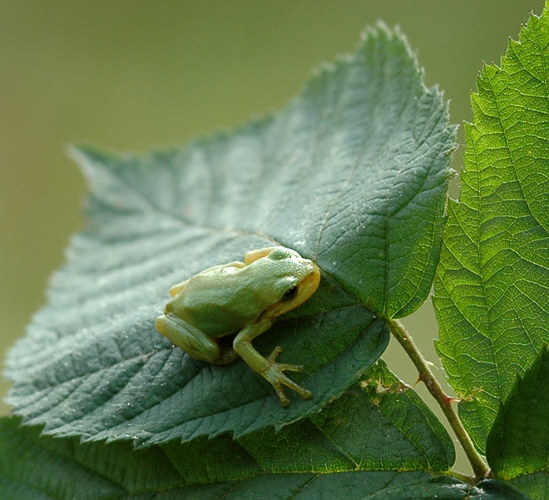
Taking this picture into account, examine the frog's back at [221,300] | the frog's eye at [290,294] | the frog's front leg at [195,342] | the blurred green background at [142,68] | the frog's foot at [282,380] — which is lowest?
the frog's foot at [282,380]

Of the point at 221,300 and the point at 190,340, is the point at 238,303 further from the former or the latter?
the point at 190,340

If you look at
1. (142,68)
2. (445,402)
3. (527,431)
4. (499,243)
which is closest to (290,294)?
(445,402)

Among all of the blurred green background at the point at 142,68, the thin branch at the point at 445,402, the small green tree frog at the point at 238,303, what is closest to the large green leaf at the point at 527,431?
the thin branch at the point at 445,402

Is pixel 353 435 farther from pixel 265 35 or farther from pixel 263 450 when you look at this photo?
pixel 265 35

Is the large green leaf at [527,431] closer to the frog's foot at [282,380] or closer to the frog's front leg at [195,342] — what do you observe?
the frog's foot at [282,380]

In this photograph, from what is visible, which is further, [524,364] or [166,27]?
A: [166,27]

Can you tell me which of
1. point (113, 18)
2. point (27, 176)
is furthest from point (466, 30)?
point (27, 176)
